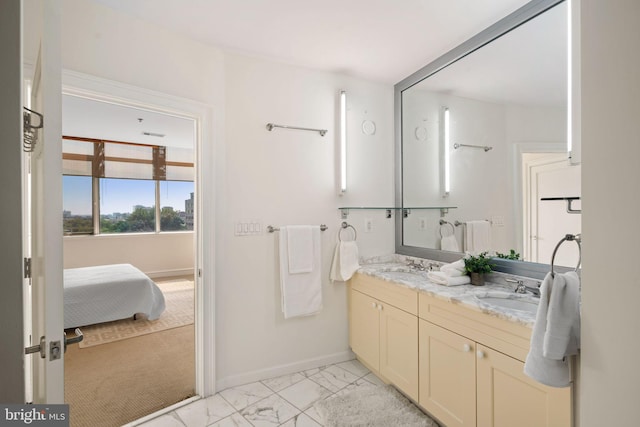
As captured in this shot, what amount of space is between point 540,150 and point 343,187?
1.40 meters

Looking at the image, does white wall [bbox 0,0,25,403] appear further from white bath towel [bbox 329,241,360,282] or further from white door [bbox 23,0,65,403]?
white bath towel [bbox 329,241,360,282]

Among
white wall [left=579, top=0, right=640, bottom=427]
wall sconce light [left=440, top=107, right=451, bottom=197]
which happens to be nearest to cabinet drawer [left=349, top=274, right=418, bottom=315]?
wall sconce light [left=440, top=107, right=451, bottom=197]

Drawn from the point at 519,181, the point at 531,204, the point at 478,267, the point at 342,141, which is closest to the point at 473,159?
the point at 519,181

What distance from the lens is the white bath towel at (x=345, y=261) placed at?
103 inches

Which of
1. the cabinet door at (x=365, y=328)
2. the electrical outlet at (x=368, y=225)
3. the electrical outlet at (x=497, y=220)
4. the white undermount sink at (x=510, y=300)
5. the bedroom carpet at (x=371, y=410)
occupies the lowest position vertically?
the bedroom carpet at (x=371, y=410)

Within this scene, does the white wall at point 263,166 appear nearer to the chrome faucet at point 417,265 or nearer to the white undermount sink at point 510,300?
the chrome faucet at point 417,265

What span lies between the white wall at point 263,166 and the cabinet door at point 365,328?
0.35 ft

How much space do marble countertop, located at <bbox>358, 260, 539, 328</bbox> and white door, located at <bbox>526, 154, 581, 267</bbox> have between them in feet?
0.89

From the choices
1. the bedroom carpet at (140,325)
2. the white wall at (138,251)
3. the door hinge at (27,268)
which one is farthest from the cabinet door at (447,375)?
the white wall at (138,251)

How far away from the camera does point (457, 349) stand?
1.71 metres

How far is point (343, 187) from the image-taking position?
2688 mm

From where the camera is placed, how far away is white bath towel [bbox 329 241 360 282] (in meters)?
2.62

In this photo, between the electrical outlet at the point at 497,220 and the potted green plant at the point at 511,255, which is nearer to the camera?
the potted green plant at the point at 511,255

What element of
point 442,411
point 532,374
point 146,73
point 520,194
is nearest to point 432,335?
point 442,411
